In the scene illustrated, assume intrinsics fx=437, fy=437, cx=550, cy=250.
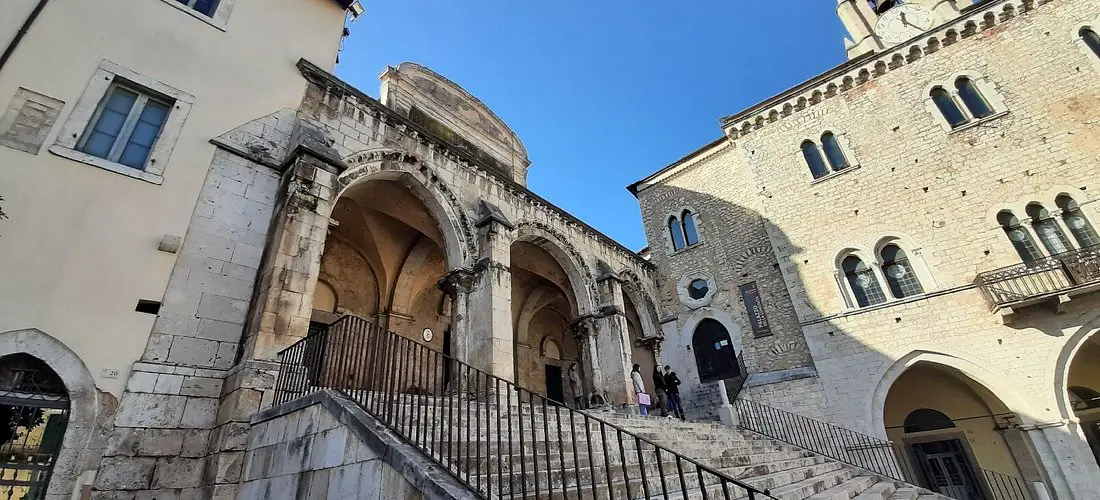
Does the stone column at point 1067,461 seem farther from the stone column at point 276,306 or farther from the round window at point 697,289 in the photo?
the stone column at point 276,306

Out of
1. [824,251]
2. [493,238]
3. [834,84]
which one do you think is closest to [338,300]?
[493,238]

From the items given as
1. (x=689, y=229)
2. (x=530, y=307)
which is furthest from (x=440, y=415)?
(x=689, y=229)

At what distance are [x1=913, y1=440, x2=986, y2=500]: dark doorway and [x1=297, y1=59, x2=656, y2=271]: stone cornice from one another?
11542 millimetres

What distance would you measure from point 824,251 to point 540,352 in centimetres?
987

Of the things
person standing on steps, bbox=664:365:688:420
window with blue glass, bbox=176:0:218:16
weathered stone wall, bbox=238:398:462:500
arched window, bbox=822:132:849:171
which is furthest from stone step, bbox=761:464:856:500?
→ window with blue glass, bbox=176:0:218:16

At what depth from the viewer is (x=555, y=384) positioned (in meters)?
16.2

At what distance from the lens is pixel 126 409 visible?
5082mm

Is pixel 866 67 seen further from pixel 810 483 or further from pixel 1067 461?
pixel 810 483

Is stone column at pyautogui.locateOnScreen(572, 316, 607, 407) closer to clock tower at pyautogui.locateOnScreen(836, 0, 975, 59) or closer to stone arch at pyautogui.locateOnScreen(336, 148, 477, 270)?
stone arch at pyautogui.locateOnScreen(336, 148, 477, 270)

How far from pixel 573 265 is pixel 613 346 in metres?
2.55

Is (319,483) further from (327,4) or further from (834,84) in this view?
(834,84)

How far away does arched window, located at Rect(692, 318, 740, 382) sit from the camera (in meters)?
14.0

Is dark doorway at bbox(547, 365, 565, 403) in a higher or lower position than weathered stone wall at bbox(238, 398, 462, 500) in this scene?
higher

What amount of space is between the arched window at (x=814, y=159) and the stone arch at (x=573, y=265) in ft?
27.5
